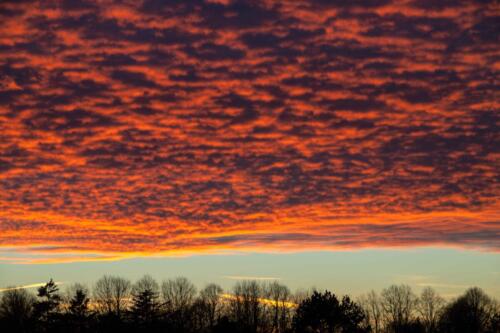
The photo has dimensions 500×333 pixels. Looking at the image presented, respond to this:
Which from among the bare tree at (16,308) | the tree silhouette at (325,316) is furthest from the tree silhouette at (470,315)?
the bare tree at (16,308)

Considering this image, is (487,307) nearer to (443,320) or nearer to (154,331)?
(443,320)

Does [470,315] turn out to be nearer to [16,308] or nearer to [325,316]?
[325,316]

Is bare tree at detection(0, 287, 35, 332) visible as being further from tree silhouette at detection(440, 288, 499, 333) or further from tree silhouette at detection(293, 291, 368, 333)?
tree silhouette at detection(440, 288, 499, 333)

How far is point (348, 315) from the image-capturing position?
119m

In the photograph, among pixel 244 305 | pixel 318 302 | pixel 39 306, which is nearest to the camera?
pixel 318 302

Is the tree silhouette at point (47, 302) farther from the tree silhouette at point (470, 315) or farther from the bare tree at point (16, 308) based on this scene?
the tree silhouette at point (470, 315)

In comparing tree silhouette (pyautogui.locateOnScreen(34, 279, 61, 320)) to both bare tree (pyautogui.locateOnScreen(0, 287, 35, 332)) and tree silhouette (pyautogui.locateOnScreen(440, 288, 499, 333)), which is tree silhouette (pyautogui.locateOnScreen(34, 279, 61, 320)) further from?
tree silhouette (pyautogui.locateOnScreen(440, 288, 499, 333))

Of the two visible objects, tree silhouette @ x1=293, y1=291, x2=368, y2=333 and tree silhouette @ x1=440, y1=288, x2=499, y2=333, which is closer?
tree silhouette @ x1=293, y1=291, x2=368, y2=333

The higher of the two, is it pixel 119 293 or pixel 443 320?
pixel 119 293

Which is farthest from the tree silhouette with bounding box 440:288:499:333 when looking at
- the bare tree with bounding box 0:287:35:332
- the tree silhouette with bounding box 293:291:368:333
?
the bare tree with bounding box 0:287:35:332

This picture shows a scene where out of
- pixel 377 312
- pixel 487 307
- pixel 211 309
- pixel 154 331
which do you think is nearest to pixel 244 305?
pixel 211 309

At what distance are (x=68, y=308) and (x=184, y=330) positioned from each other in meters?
23.6

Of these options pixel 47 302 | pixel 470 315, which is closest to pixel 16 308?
pixel 47 302

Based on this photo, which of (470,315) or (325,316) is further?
(470,315)
